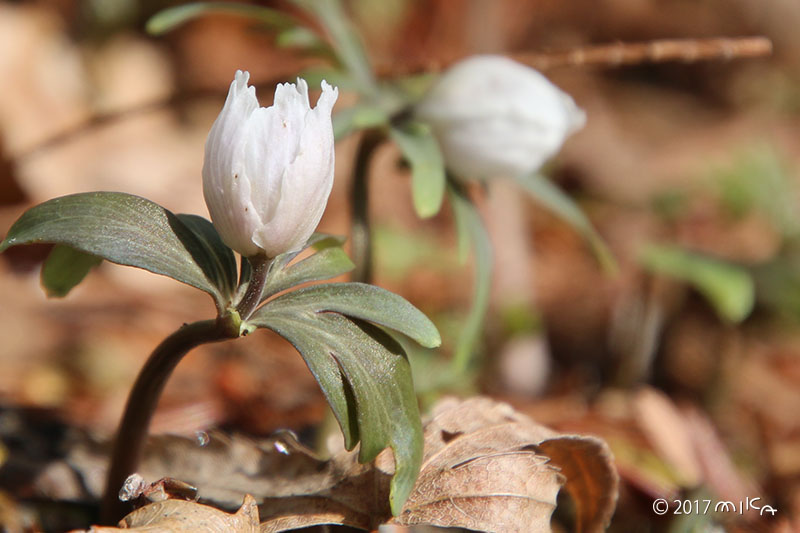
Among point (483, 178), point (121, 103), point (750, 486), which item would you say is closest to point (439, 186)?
point (483, 178)

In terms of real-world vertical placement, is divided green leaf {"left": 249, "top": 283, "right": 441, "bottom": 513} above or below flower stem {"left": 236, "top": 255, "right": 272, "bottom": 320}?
below

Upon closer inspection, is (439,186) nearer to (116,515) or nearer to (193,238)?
(193,238)

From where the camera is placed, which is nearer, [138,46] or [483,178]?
[483,178]

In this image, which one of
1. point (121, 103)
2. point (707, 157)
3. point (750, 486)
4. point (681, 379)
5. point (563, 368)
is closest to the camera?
point (750, 486)

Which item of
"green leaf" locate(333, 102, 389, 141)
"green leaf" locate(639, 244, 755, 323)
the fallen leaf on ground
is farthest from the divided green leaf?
"green leaf" locate(639, 244, 755, 323)

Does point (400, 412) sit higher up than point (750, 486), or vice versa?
point (400, 412)

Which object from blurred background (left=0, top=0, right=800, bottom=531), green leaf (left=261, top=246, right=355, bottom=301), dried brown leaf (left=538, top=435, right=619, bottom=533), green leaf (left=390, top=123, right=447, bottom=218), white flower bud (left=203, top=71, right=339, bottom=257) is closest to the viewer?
white flower bud (left=203, top=71, right=339, bottom=257)

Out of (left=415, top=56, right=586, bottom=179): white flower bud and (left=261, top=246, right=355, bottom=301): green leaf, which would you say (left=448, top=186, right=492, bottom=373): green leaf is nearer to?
(left=415, top=56, right=586, bottom=179): white flower bud
